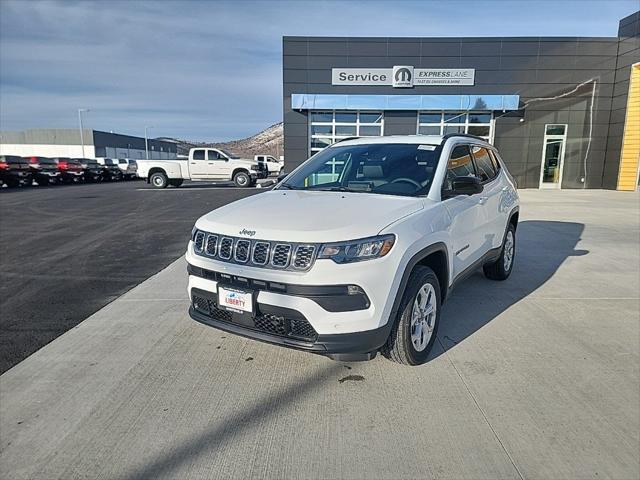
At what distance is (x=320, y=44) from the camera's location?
20.1 meters

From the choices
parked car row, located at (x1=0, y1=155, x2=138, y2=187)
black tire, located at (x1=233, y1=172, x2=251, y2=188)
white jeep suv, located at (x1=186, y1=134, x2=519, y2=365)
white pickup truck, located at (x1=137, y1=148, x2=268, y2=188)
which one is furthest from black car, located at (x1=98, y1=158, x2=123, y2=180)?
white jeep suv, located at (x1=186, y1=134, x2=519, y2=365)

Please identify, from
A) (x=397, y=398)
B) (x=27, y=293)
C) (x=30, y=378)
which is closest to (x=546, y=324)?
(x=397, y=398)

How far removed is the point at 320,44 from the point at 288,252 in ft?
66.0

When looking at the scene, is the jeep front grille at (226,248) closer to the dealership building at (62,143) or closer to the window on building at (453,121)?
the window on building at (453,121)

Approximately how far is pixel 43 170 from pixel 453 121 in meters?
25.0

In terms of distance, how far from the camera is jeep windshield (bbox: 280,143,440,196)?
3531mm

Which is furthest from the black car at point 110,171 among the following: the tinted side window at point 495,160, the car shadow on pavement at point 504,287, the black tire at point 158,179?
the tinted side window at point 495,160

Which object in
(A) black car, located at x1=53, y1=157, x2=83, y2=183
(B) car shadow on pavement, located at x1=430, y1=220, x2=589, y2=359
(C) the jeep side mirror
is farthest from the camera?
(A) black car, located at x1=53, y1=157, x2=83, y2=183

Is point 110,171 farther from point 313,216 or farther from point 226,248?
point 313,216

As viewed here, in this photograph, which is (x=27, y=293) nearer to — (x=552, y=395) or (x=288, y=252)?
(x=288, y=252)

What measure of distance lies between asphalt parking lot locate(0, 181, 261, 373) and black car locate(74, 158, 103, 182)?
19843mm

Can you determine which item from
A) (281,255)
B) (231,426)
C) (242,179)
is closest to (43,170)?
(242,179)

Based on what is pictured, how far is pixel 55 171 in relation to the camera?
87.8 ft

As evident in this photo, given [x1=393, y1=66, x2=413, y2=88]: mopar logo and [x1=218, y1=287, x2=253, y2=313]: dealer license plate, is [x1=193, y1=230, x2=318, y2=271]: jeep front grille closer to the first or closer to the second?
[x1=218, y1=287, x2=253, y2=313]: dealer license plate
